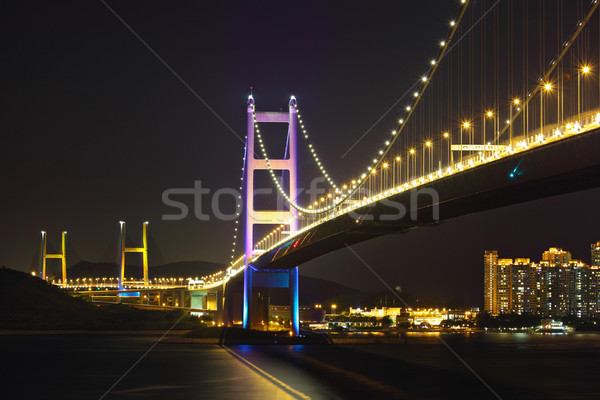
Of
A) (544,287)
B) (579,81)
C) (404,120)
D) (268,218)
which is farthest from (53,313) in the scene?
(544,287)

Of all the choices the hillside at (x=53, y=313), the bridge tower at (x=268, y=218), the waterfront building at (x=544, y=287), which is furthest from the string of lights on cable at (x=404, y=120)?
the waterfront building at (x=544, y=287)

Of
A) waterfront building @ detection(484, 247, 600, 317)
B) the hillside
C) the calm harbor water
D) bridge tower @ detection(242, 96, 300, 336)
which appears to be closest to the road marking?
the calm harbor water

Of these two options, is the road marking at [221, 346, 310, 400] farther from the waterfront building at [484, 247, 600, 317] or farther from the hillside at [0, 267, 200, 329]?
the waterfront building at [484, 247, 600, 317]

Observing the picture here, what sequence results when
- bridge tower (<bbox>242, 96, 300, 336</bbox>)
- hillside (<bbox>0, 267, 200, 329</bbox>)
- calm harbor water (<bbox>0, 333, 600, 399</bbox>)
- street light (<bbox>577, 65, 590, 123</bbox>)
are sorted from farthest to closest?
1. hillside (<bbox>0, 267, 200, 329</bbox>)
2. bridge tower (<bbox>242, 96, 300, 336</bbox>)
3. calm harbor water (<bbox>0, 333, 600, 399</bbox>)
4. street light (<bbox>577, 65, 590, 123</bbox>)

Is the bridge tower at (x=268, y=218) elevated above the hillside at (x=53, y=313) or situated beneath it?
elevated above

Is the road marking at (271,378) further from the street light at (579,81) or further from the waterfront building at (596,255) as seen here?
the waterfront building at (596,255)

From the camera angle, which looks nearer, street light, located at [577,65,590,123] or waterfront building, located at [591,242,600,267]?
street light, located at [577,65,590,123]
